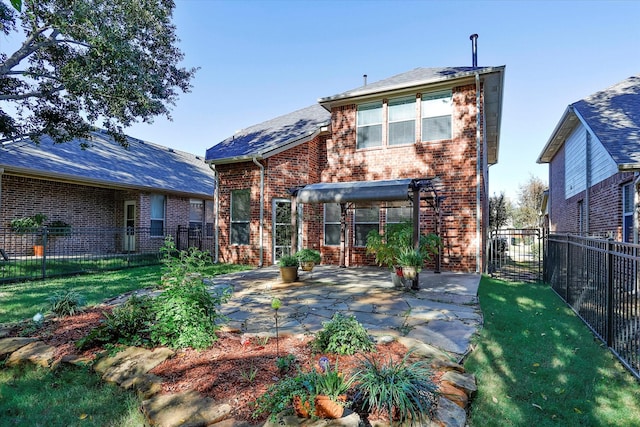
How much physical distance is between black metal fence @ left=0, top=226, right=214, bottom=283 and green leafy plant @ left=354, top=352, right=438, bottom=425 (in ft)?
28.9

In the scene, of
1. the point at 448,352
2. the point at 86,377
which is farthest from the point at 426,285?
the point at 86,377

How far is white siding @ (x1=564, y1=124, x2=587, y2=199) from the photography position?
11473mm

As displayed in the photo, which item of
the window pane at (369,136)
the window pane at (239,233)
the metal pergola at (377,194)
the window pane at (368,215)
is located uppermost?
the window pane at (369,136)

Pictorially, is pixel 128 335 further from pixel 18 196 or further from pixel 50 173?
pixel 18 196

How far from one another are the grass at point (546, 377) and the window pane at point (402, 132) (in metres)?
6.29

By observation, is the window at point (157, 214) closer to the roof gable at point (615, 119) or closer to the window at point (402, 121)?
the window at point (402, 121)

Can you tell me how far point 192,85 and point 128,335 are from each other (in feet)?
35.0

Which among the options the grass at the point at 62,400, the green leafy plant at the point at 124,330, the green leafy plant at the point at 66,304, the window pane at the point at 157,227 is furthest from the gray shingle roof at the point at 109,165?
the grass at the point at 62,400

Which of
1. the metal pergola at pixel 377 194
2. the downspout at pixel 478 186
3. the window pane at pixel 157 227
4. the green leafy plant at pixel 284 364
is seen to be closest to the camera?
the green leafy plant at pixel 284 364

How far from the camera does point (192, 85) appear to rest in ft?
40.0

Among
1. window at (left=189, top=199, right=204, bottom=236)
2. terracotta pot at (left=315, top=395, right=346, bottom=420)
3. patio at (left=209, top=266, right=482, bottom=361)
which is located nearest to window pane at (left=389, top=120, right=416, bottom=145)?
patio at (left=209, top=266, right=482, bottom=361)

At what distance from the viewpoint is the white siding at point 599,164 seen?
9.03m

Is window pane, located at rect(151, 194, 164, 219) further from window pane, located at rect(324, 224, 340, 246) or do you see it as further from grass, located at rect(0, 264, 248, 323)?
window pane, located at rect(324, 224, 340, 246)

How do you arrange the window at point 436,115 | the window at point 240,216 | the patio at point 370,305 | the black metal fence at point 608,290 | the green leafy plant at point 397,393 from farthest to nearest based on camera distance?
the window at point 240,216 → the window at point 436,115 → the patio at point 370,305 → the black metal fence at point 608,290 → the green leafy plant at point 397,393
